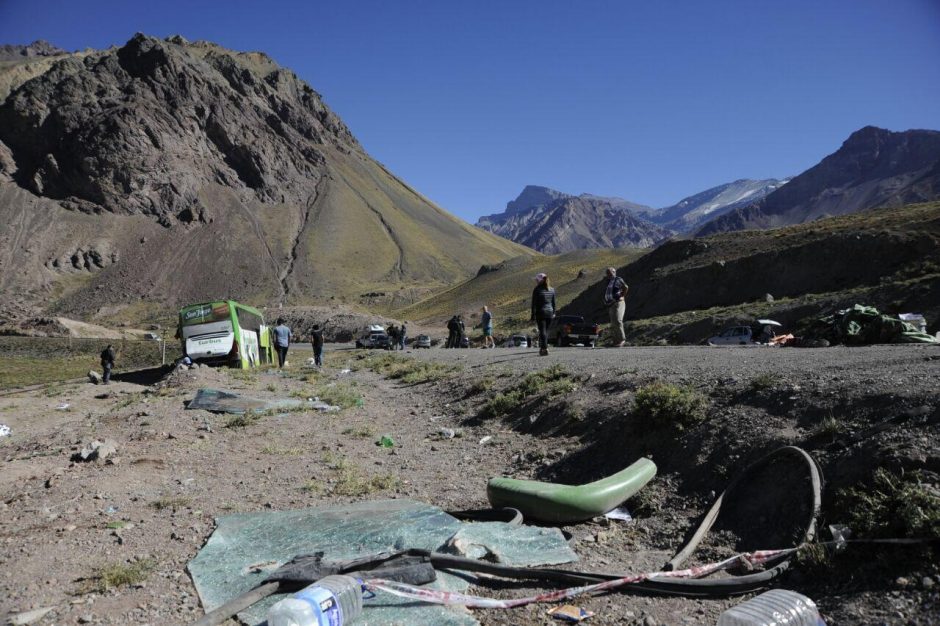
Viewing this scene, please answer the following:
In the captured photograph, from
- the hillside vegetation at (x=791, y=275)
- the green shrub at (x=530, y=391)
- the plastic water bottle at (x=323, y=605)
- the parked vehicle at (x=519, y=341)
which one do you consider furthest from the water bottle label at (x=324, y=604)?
the parked vehicle at (x=519, y=341)

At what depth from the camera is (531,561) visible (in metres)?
4.05

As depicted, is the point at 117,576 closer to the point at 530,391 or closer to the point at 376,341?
the point at 530,391

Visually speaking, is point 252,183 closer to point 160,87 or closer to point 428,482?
point 160,87

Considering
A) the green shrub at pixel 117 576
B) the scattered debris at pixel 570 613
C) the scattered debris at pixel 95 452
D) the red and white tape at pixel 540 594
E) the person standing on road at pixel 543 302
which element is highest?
the person standing on road at pixel 543 302

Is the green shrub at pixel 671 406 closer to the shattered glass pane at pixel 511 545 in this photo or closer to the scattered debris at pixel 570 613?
the shattered glass pane at pixel 511 545

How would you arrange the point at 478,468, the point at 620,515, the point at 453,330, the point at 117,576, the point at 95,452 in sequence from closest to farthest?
the point at 117,576
the point at 620,515
the point at 478,468
the point at 95,452
the point at 453,330

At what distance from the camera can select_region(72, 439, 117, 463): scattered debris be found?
7.11 meters

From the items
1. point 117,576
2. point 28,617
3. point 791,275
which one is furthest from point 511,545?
point 791,275

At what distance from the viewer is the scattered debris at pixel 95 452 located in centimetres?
711

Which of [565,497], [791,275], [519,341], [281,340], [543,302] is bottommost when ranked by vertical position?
[565,497]

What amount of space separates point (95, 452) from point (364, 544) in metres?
4.71

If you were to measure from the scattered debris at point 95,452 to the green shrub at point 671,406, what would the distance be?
6461 mm

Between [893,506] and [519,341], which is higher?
[519,341]

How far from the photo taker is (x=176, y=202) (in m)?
107
